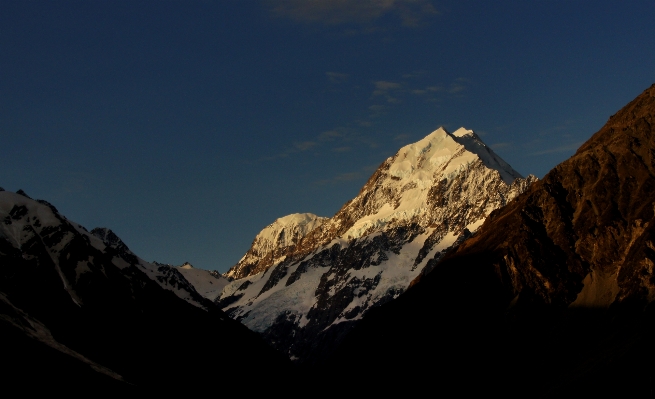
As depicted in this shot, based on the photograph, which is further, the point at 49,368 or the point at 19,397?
the point at 49,368

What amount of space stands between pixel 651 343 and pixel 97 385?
105838 mm

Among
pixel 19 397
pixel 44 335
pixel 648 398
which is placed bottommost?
pixel 648 398

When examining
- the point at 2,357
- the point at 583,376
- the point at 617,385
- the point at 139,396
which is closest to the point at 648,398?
the point at 617,385

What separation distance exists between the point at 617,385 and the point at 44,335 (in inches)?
4408

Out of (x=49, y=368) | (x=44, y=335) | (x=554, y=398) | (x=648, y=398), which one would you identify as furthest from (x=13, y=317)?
(x=648, y=398)

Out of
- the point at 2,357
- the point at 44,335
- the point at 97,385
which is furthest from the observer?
the point at 44,335

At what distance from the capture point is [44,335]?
198 m

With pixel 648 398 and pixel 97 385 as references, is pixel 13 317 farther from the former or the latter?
pixel 648 398

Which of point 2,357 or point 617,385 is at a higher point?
point 2,357

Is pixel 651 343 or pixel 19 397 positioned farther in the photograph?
pixel 651 343

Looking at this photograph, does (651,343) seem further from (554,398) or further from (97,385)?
(97,385)

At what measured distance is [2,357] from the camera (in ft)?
564

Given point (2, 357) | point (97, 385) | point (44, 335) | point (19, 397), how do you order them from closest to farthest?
point (19, 397) < point (2, 357) < point (97, 385) < point (44, 335)

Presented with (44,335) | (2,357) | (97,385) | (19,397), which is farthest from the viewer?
(44,335)
